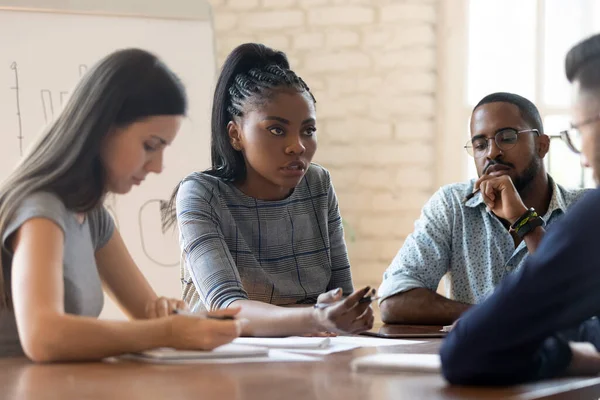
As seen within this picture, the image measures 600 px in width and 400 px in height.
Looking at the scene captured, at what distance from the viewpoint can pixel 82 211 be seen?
4.95ft

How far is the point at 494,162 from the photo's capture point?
2.61 meters

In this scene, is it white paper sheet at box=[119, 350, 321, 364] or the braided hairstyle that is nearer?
white paper sheet at box=[119, 350, 321, 364]

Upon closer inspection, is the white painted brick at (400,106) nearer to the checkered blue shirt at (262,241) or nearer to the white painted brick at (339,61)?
the white painted brick at (339,61)

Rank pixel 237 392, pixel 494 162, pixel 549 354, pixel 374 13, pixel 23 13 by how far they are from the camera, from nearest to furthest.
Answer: pixel 237 392 → pixel 549 354 → pixel 494 162 → pixel 23 13 → pixel 374 13

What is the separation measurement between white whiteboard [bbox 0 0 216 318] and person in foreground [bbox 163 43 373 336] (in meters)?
0.75

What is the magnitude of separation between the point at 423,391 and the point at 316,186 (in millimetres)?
1265

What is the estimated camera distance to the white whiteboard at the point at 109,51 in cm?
305

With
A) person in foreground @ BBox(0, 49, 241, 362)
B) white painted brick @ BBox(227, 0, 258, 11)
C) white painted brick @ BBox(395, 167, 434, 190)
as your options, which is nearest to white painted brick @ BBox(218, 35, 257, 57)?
white painted brick @ BBox(227, 0, 258, 11)

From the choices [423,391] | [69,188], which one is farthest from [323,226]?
[423,391]

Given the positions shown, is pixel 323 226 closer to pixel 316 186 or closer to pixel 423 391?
pixel 316 186

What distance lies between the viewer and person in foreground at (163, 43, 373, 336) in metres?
2.11

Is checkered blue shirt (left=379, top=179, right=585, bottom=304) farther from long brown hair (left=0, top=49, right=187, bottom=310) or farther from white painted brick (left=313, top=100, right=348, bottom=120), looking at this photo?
white painted brick (left=313, top=100, right=348, bottom=120)

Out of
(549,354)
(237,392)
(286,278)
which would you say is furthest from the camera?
(286,278)

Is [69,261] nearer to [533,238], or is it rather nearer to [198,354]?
[198,354]
